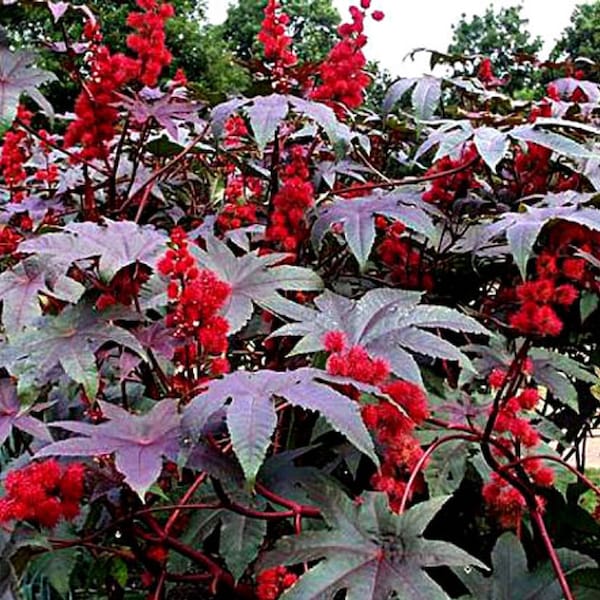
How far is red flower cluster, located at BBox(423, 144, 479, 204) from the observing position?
160 centimetres

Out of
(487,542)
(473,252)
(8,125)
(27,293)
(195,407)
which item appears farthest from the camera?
(487,542)

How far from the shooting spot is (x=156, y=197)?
1932 mm

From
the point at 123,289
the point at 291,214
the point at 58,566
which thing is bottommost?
the point at 58,566

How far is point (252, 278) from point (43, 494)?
0.46 metres

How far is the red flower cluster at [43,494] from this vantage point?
1.00m

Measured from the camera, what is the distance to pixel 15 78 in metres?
1.50

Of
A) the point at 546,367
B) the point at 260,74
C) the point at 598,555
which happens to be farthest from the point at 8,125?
the point at 598,555

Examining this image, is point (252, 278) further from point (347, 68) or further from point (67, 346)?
point (347, 68)

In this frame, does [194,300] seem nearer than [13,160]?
Yes

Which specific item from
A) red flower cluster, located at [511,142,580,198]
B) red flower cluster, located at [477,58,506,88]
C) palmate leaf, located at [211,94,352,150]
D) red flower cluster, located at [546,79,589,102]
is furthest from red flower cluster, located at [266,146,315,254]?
red flower cluster, located at [477,58,506,88]

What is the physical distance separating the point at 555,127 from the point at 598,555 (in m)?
0.87

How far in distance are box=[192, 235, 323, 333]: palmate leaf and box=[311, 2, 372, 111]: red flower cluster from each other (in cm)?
35

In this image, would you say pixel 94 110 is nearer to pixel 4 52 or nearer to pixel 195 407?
pixel 4 52

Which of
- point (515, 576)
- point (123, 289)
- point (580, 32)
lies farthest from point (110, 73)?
point (580, 32)
